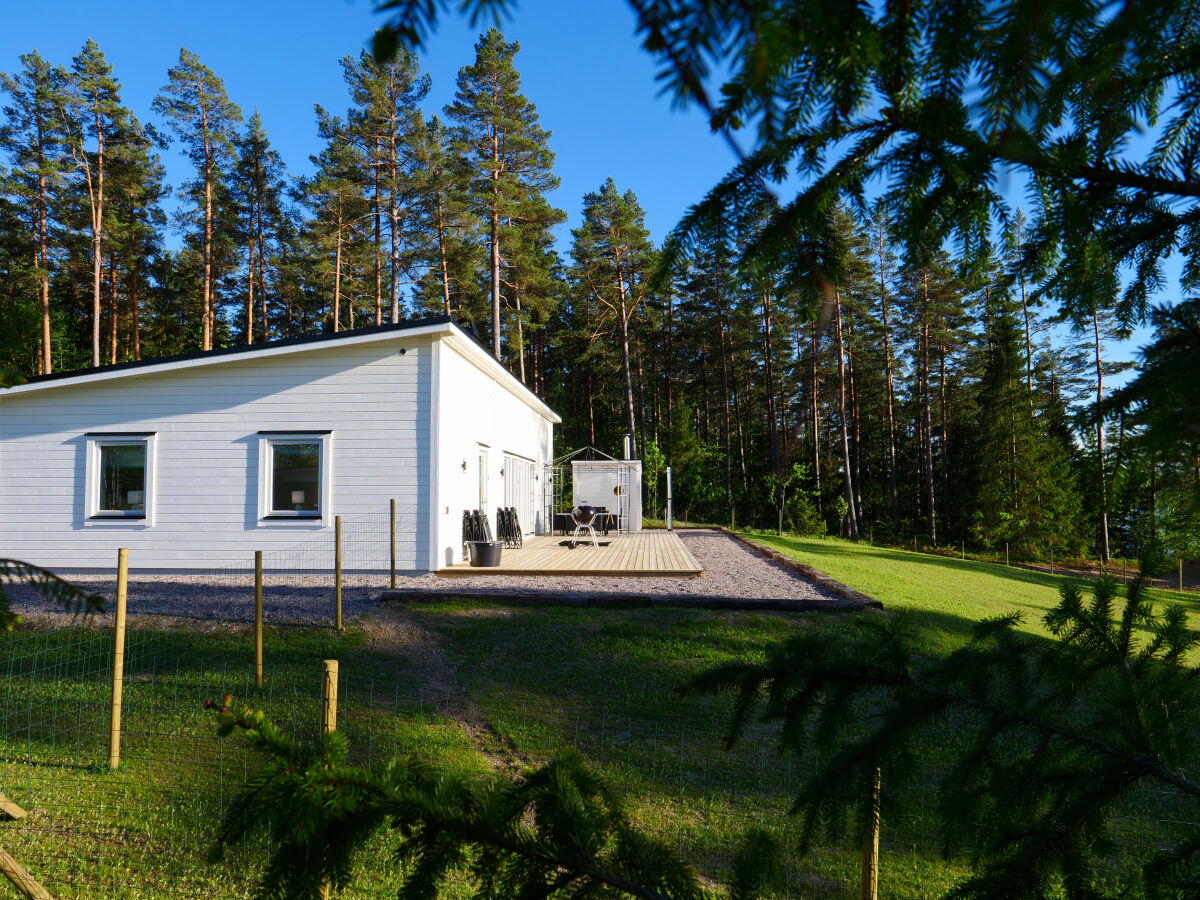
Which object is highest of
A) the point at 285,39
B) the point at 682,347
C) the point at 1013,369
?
the point at 682,347

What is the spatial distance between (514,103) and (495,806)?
28183 mm

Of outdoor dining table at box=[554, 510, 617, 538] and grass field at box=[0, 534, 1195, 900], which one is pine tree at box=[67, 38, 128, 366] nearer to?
outdoor dining table at box=[554, 510, 617, 538]

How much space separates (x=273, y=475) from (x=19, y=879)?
10.4 m

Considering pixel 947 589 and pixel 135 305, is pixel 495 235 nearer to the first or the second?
pixel 135 305

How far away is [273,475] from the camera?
12109 mm

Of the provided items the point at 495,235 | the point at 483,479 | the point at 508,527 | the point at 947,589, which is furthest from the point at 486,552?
the point at 495,235

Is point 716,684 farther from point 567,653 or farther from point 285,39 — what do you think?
point 567,653

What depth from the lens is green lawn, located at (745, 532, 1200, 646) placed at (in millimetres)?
8883

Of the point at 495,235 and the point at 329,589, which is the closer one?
the point at 329,589

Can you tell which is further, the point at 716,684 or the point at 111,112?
the point at 111,112

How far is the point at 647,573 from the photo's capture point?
11016mm

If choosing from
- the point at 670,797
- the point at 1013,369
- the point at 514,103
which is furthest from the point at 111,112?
the point at 1013,369

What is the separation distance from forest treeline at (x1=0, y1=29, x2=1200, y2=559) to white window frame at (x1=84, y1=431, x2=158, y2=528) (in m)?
12.4

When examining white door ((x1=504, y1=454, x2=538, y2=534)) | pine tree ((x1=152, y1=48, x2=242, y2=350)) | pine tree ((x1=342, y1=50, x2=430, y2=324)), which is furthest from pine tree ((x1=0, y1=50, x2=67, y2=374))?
white door ((x1=504, y1=454, x2=538, y2=534))
